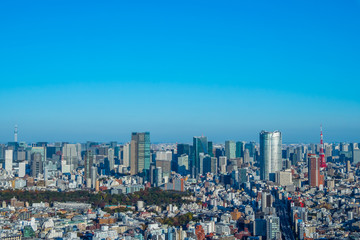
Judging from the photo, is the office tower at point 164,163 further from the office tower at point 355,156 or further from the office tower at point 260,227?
the office tower at point 260,227

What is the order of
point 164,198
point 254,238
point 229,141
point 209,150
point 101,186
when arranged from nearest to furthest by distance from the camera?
point 254,238
point 164,198
point 101,186
point 209,150
point 229,141

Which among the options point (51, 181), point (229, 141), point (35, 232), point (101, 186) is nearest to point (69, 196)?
point (101, 186)

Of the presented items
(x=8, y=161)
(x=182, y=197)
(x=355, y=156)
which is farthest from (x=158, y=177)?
(x=355, y=156)

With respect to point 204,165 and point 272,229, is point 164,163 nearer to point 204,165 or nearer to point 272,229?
point 204,165

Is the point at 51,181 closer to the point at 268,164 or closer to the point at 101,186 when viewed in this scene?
the point at 101,186

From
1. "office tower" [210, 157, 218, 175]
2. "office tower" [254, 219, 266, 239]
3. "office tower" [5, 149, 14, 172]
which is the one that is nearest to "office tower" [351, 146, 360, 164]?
"office tower" [210, 157, 218, 175]
